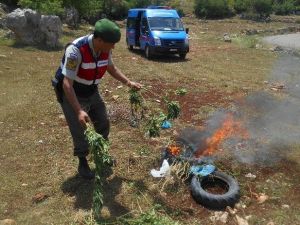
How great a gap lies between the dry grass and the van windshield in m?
2.84

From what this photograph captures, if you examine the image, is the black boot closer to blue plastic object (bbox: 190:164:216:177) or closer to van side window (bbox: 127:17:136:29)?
blue plastic object (bbox: 190:164:216:177)

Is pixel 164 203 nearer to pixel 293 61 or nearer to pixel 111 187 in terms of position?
pixel 111 187

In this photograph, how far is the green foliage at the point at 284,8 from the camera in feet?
165

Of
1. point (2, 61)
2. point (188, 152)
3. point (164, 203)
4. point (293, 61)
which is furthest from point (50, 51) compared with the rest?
point (164, 203)

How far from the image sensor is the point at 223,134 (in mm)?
7055

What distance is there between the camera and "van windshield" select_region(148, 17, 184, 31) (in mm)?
16688

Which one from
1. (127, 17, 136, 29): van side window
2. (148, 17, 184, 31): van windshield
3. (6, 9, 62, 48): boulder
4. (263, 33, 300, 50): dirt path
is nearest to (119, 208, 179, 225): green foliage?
(148, 17, 184, 31): van windshield

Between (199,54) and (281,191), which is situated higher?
(281,191)

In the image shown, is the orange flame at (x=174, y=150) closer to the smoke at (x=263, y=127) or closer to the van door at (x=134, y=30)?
the smoke at (x=263, y=127)

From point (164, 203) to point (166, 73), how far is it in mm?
8488

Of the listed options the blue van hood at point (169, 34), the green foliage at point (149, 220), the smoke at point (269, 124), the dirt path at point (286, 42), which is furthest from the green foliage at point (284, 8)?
the green foliage at point (149, 220)

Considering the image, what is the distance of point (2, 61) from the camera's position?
13.8m

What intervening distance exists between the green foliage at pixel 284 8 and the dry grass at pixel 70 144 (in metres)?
39.1

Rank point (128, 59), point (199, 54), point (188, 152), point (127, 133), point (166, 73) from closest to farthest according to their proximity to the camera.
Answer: point (188, 152), point (127, 133), point (166, 73), point (128, 59), point (199, 54)
